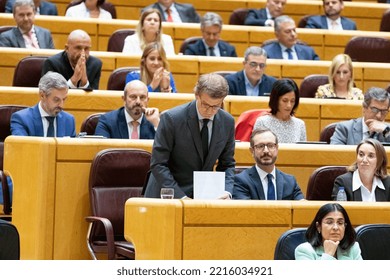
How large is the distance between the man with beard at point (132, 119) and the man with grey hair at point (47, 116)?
0.56 ft

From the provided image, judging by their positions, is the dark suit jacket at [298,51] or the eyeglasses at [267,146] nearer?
the eyeglasses at [267,146]

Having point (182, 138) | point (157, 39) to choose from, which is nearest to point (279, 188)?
point (182, 138)

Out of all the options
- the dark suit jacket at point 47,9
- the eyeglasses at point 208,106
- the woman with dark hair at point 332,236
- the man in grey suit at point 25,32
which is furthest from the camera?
the dark suit jacket at point 47,9

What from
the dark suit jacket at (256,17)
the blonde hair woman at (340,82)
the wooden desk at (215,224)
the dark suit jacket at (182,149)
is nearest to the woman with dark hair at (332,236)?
the wooden desk at (215,224)

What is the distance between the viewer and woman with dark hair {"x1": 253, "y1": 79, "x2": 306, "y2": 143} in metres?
5.18

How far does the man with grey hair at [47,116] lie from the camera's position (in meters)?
4.77

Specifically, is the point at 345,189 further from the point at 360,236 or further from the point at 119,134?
the point at 119,134

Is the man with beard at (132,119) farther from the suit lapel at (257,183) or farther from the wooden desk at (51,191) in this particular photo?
the suit lapel at (257,183)

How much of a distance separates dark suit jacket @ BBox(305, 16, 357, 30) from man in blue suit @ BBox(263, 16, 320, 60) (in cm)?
71

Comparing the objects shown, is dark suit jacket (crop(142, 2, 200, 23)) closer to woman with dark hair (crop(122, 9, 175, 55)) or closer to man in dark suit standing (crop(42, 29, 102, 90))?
woman with dark hair (crop(122, 9, 175, 55))

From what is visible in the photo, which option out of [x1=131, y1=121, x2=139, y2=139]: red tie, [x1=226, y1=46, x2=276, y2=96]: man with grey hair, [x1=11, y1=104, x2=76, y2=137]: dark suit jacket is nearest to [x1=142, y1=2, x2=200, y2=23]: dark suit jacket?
[x1=226, y1=46, x2=276, y2=96]: man with grey hair

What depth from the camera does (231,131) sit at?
4.17 m

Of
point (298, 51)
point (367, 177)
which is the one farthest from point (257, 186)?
point (298, 51)
